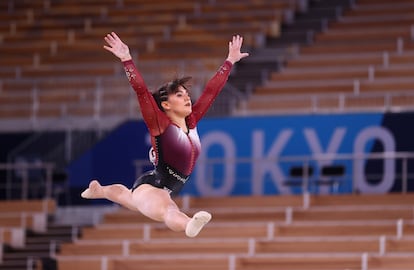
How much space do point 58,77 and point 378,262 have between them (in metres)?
6.68

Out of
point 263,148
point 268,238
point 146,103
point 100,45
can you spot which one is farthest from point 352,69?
point 146,103

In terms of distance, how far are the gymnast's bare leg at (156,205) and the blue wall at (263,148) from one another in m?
6.19

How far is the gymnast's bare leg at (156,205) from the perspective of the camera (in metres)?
8.85

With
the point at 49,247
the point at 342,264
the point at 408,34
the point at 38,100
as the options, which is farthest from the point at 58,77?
the point at 342,264

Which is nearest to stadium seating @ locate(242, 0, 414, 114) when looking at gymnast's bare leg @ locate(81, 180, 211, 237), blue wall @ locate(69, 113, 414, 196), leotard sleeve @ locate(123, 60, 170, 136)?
blue wall @ locate(69, 113, 414, 196)

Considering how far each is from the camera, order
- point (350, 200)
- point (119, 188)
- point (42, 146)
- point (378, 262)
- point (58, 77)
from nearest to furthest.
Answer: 1. point (119, 188)
2. point (378, 262)
3. point (350, 200)
4. point (42, 146)
5. point (58, 77)

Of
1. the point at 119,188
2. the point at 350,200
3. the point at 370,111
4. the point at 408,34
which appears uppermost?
the point at 408,34

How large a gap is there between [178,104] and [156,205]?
0.77m

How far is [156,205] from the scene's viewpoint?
9367mm

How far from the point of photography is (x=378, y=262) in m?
14.2

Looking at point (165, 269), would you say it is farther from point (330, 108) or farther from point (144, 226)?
point (330, 108)

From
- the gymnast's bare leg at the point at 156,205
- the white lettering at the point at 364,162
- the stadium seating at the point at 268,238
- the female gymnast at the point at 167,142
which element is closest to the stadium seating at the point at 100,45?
the stadium seating at the point at 268,238

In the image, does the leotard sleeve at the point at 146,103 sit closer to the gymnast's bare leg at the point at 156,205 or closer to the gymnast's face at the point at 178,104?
the gymnast's face at the point at 178,104

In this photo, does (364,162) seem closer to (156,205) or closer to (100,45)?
(100,45)
